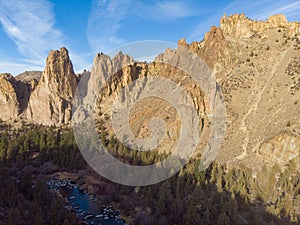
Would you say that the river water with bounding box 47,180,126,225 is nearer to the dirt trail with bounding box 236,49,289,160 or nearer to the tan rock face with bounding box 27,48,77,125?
the dirt trail with bounding box 236,49,289,160

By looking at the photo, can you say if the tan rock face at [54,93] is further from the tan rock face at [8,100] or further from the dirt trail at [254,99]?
the dirt trail at [254,99]

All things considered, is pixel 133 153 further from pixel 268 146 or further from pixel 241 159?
pixel 268 146

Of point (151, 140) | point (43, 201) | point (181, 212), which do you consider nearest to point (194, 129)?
point (151, 140)

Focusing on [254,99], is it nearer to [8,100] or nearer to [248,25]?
[248,25]

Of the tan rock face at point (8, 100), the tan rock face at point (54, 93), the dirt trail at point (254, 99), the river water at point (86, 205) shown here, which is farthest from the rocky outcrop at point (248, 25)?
the tan rock face at point (8, 100)

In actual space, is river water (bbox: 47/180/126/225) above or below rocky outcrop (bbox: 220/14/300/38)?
below

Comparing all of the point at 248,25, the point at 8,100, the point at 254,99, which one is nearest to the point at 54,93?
the point at 8,100

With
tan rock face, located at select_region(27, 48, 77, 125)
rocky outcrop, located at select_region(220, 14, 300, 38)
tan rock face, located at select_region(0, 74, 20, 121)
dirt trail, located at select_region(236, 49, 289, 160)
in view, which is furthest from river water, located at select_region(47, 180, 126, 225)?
tan rock face, located at select_region(0, 74, 20, 121)
